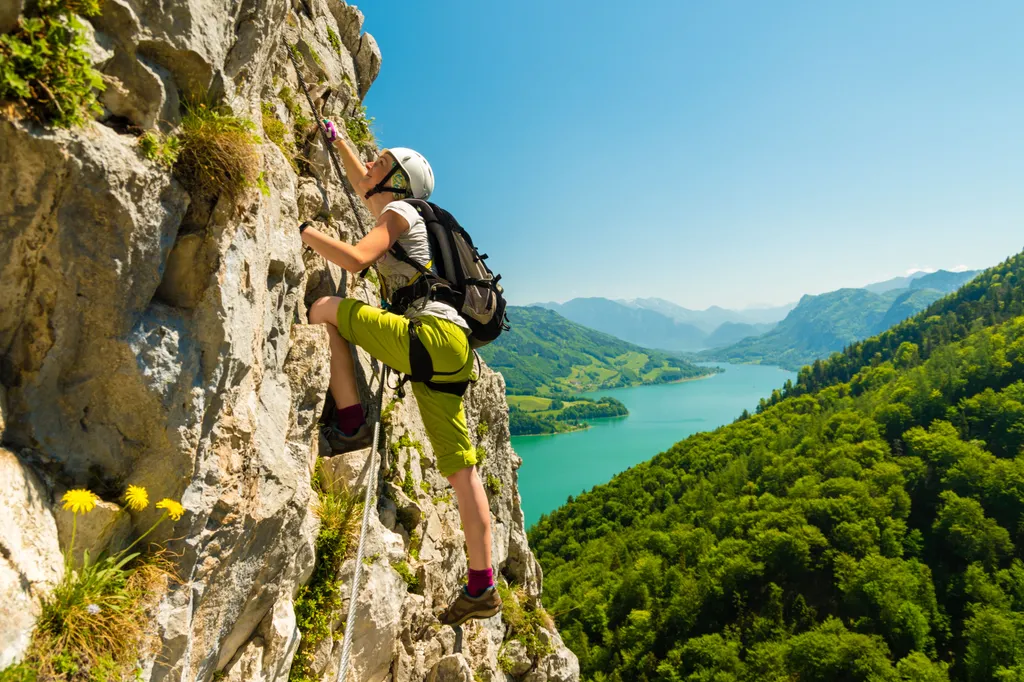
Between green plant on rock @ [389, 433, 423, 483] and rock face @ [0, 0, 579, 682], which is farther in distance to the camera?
green plant on rock @ [389, 433, 423, 483]

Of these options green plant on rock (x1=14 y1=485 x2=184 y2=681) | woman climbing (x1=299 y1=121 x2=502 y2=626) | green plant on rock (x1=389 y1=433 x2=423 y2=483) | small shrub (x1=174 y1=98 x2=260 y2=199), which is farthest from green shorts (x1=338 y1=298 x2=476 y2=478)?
green plant on rock (x1=14 y1=485 x2=184 y2=681)

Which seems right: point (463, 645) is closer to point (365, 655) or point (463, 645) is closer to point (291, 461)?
point (365, 655)

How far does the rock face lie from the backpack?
3.63 ft

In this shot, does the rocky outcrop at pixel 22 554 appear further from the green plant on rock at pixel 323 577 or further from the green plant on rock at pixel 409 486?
the green plant on rock at pixel 409 486

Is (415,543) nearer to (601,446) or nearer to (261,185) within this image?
(261,185)

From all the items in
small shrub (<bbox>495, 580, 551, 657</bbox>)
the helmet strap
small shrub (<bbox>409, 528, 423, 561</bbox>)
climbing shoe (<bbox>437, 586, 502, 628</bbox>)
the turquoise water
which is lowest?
the turquoise water

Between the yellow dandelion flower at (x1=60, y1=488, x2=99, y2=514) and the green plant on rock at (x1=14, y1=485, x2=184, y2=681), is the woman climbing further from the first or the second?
the yellow dandelion flower at (x1=60, y1=488, x2=99, y2=514)

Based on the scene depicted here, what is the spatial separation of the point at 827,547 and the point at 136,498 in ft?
183

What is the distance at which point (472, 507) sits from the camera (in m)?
4.73

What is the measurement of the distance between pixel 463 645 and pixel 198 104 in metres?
6.67

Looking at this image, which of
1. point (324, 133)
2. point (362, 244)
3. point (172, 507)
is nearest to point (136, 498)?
point (172, 507)

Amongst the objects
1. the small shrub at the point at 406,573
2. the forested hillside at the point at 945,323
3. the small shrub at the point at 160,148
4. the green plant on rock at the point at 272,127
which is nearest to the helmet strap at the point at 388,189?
the green plant on rock at the point at 272,127

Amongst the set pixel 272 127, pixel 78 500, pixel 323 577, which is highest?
pixel 272 127

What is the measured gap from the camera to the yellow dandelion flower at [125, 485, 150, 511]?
8.09 ft
